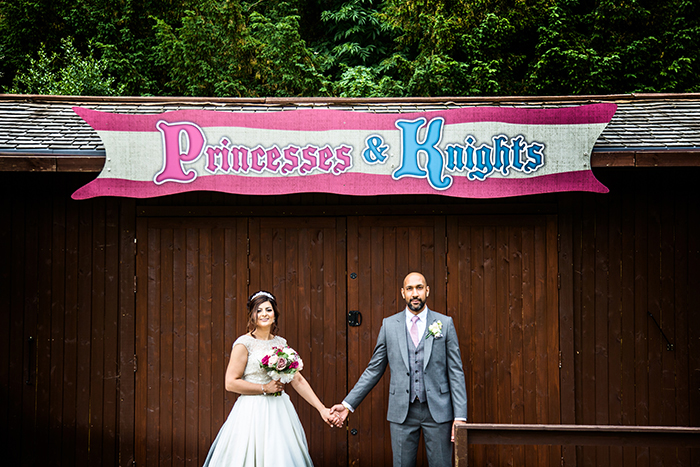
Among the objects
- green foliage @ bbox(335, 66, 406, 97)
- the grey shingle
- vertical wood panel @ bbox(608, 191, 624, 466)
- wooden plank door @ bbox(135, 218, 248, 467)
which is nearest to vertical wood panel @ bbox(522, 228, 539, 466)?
vertical wood panel @ bbox(608, 191, 624, 466)

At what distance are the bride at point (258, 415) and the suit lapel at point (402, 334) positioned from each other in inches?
34.2

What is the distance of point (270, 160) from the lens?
5.02 metres

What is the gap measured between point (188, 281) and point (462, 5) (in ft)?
A: 41.1

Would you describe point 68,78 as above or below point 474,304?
above

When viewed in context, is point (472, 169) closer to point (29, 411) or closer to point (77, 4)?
point (29, 411)

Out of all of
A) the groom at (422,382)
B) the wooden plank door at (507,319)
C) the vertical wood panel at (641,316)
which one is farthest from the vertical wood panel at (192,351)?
the vertical wood panel at (641,316)

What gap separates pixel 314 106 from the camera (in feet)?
20.4

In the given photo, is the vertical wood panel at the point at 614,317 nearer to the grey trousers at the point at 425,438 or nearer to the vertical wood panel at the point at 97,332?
the grey trousers at the point at 425,438

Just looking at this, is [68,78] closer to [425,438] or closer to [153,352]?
[153,352]

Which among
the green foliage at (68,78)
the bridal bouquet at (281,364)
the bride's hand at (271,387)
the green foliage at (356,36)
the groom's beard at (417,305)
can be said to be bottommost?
the bride's hand at (271,387)

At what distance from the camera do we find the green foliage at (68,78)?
14820 mm

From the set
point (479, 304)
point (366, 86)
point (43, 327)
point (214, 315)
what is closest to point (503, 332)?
point (479, 304)

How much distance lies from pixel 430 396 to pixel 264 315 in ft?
5.01

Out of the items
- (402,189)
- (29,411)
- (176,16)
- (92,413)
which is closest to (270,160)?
(402,189)
